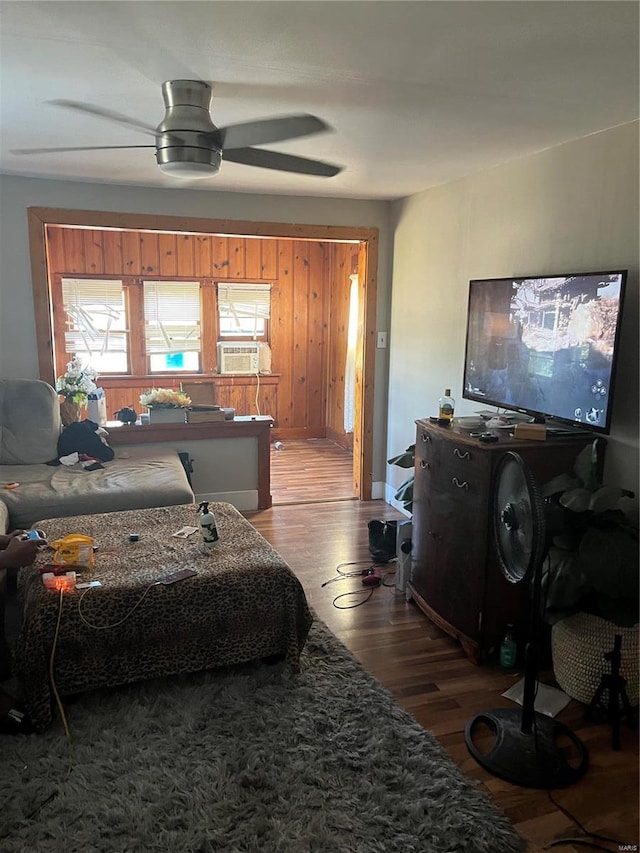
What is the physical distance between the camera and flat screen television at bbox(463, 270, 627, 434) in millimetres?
2490

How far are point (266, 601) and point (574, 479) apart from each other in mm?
1304

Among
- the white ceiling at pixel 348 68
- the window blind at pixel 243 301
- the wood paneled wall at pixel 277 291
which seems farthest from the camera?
the window blind at pixel 243 301

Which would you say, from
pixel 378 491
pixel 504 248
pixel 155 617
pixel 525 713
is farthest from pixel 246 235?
pixel 525 713

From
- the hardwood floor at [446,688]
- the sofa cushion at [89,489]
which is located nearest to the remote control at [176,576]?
the hardwood floor at [446,688]

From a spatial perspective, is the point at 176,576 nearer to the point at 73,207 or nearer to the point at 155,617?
the point at 155,617

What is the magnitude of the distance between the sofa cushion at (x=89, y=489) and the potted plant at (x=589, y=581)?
2.06m

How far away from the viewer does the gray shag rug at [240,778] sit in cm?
177

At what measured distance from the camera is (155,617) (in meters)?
2.31

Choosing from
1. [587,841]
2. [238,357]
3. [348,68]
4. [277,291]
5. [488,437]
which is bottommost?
[587,841]

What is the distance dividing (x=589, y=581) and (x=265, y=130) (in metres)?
1.96

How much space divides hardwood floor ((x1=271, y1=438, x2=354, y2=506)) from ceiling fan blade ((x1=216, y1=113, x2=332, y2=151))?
124 inches

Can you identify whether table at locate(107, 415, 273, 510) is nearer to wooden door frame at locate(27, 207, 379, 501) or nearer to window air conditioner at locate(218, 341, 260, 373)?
wooden door frame at locate(27, 207, 379, 501)

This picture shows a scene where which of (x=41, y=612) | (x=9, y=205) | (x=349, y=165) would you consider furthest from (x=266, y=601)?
(x=9, y=205)

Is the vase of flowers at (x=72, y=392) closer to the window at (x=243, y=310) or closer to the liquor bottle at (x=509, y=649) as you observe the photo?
the window at (x=243, y=310)
